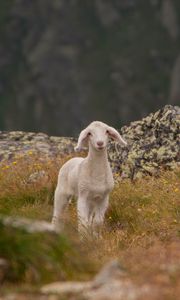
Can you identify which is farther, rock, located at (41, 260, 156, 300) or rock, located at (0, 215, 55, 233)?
rock, located at (0, 215, 55, 233)

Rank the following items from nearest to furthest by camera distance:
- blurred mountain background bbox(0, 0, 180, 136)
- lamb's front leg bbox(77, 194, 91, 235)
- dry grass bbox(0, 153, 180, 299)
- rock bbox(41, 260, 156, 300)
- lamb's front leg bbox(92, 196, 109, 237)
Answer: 1. rock bbox(41, 260, 156, 300)
2. dry grass bbox(0, 153, 180, 299)
3. lamb's front leg bbox(77, 194, 91, 235)
4. lamb's front leg bbox(92, 196, 109, 237)
5. blurred mountain background bbox(0, 0, 180, 136)

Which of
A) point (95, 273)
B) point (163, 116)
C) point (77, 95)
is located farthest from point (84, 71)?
point (95, 273)

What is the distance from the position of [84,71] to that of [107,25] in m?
8.05

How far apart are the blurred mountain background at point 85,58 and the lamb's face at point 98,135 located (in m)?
132

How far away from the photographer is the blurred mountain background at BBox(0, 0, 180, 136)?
15100 cm

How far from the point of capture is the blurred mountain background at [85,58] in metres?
151

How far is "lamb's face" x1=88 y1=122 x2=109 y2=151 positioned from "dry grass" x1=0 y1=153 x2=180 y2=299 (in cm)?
108

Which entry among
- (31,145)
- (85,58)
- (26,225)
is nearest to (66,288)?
(26,225)

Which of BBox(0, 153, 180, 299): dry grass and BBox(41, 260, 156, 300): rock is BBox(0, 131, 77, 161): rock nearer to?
BBox(0, 153, 180, 299): dry grass

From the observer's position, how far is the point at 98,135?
14.2 m

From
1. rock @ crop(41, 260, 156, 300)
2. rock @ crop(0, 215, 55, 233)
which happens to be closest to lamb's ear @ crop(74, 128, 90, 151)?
rock @ crop(0, 215, 55, 233)

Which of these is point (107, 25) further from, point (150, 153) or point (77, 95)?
point (150, 153)

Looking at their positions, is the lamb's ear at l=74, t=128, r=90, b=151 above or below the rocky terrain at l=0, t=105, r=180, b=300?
above

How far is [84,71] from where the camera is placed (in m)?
155
